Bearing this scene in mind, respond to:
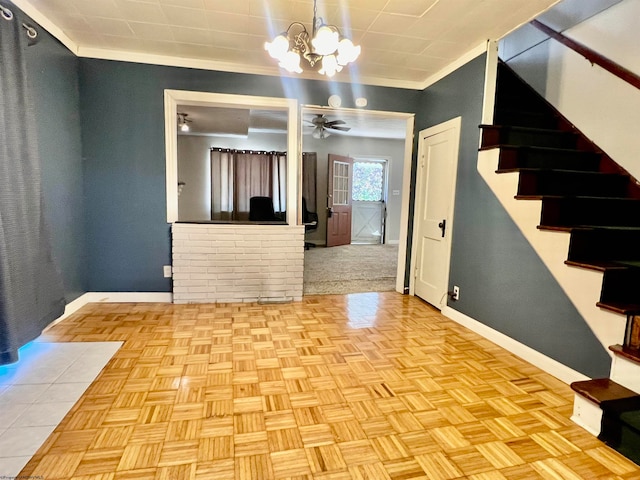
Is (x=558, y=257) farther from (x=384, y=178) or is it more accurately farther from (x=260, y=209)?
(x=384, y=178)

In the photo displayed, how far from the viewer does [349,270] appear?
5.26 meters

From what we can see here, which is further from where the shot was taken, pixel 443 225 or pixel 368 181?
pixel 368 181

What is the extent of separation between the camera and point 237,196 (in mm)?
6914

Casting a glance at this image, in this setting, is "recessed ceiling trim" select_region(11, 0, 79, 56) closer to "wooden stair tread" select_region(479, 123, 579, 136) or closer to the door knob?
"wooden stair tread" select_region(479, 123, 579, 136)

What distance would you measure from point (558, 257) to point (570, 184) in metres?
0.76

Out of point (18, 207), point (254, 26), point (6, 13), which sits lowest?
point (18, 207)

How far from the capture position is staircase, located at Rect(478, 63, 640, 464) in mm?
1654

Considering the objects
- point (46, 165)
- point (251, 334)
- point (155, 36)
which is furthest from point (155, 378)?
point (155, 36)

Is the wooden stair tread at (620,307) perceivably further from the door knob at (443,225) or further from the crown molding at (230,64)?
the crown molding at (230,64)

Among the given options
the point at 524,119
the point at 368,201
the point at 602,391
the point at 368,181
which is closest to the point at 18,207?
the point at 602,391

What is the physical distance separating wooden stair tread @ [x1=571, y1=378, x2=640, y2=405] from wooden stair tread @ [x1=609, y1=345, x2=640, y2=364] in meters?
0.18

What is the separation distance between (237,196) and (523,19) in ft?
18.0

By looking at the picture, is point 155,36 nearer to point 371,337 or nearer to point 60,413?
point 60,413

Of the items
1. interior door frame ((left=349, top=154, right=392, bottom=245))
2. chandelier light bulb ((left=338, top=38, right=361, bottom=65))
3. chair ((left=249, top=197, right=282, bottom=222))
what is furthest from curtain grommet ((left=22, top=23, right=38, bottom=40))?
interior door frame ((left=349, top=154, right=392, bottom=245))
